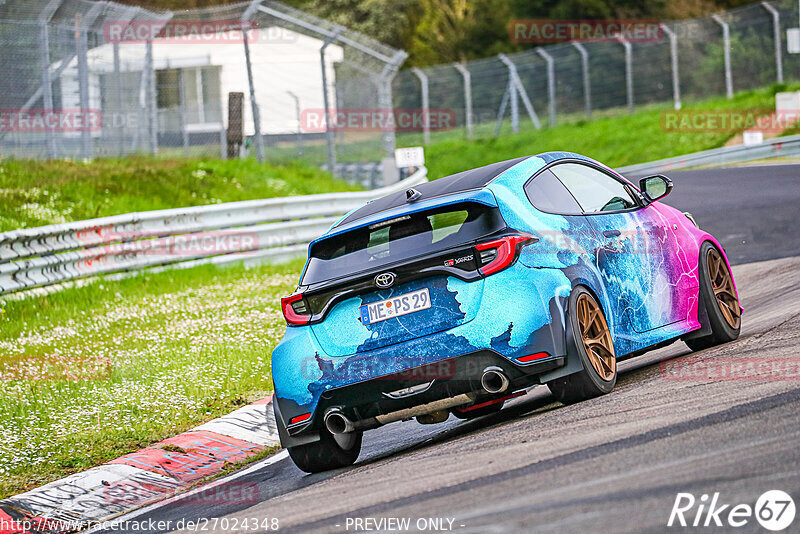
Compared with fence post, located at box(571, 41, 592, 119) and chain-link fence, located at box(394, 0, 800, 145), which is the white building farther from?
fence post, located at box(571, 41, 592, 119)

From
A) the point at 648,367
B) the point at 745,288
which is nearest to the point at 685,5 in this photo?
the point at 745,288

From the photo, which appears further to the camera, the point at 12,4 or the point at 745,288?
the point at 12,4

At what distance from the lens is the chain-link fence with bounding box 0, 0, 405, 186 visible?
18547 millimetres

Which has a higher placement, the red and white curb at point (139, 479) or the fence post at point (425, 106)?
the fence post at point (425, 106)

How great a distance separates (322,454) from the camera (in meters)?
6.97

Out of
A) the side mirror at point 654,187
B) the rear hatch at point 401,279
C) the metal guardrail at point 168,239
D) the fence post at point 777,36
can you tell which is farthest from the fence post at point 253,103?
the fence post at point 777,36

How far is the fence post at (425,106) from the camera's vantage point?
37453mm

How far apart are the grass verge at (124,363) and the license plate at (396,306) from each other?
2.32 meters

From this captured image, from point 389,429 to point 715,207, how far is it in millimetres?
11034

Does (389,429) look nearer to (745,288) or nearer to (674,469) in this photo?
(674,469)

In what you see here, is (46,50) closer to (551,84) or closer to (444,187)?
(444,187)

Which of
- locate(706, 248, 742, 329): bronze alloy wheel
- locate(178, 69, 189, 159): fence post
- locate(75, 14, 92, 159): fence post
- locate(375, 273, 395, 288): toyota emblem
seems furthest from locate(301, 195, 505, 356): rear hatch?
locate(178, 69, 189, 159): fence post

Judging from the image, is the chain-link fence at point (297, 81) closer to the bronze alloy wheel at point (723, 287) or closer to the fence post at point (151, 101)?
the fence post at point (151, 101)

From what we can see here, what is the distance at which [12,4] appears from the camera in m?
18.1
